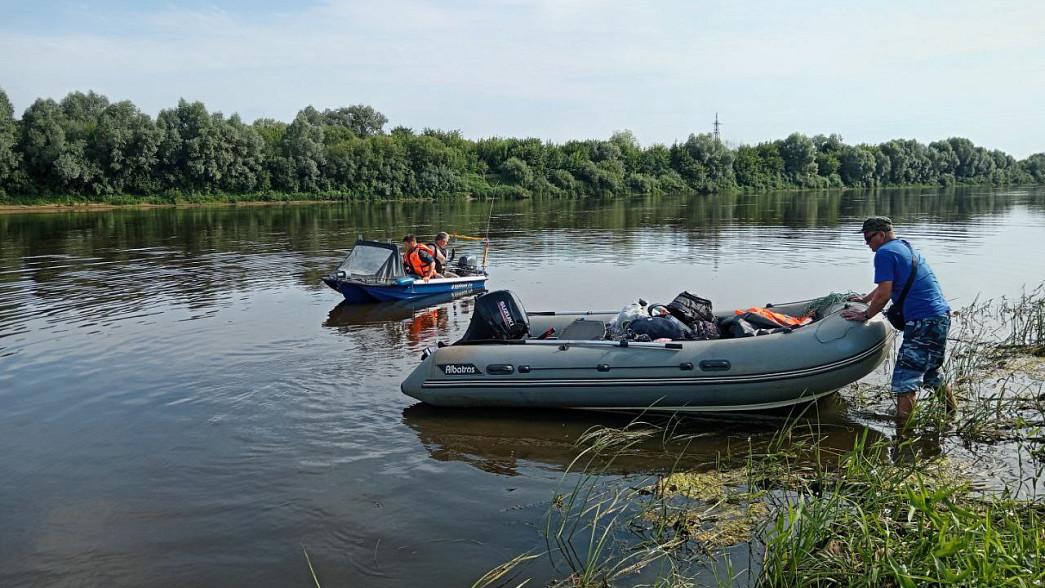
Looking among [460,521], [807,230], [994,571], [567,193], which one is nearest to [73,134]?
[567,193]

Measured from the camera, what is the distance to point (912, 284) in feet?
20.1

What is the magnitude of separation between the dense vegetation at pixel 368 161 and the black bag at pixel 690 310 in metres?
41.5

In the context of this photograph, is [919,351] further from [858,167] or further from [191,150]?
[858,167]

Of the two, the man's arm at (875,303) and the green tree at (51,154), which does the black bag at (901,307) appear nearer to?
the man's arm at (875,303)

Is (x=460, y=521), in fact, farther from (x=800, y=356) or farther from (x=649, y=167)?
(x=649, y=167)

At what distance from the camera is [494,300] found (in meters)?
7.73

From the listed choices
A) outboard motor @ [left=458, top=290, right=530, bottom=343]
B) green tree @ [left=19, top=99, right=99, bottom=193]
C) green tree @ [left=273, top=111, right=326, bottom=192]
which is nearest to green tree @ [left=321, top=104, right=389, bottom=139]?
green tree @ [left=273, top=111, right=326, bottom=192]

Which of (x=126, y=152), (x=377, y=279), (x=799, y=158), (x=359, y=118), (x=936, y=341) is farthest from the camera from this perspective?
(x=359, y=118)

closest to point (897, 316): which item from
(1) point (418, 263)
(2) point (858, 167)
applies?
(1) point (418, 263)

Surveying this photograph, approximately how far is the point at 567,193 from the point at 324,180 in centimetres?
1981

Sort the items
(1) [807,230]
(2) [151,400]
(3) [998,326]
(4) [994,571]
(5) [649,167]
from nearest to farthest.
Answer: (4) [994,571] < (2) [151,400] < (3) [998,326] < (1) [807,230] < (5) [649,167]

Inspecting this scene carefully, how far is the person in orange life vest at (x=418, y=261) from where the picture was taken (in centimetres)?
1318

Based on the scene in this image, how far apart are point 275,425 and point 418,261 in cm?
648

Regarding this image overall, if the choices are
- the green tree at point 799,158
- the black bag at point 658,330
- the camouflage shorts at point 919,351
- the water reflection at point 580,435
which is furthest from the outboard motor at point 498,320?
the green tree at point 799,158
